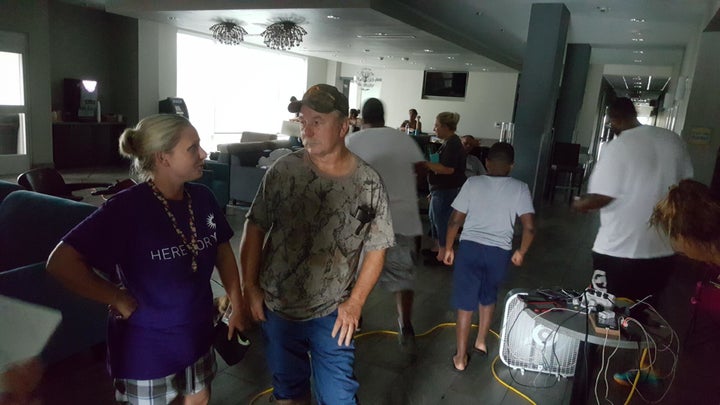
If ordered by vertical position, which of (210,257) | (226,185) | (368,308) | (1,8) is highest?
(1,8)

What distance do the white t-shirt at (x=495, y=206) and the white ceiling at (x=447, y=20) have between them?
406cm

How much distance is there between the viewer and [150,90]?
33.1 feet

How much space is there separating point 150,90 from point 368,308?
846 cm

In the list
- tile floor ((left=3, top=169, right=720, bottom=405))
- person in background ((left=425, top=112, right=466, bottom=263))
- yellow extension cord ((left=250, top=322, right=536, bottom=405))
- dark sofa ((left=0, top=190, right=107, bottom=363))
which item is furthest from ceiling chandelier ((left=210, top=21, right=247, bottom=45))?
yellow extension cord ((left=250, top=322, right=536, bottom=405))

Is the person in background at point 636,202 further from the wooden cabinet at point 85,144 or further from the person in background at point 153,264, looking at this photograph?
the wooden cabinet at point 85,144

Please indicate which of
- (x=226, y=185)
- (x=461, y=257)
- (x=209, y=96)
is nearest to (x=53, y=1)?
(x=209, y=96)

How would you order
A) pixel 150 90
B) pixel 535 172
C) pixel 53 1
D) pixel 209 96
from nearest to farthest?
pixel 535 172
pixel 53 1
pixel 150 90
pixel 209 96

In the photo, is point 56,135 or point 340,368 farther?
point 56,135

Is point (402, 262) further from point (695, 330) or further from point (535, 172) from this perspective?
point (535, 172)

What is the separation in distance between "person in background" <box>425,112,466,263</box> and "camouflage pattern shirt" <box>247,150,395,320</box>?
251 cm

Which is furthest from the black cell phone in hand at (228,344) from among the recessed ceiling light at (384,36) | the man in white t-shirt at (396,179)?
the recessed ceiling light at (384,36)

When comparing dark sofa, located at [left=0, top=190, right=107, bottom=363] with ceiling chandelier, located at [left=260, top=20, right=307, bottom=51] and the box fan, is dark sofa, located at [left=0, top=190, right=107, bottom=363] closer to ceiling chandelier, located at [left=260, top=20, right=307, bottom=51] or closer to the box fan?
the box fan

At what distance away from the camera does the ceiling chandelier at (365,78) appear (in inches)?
598

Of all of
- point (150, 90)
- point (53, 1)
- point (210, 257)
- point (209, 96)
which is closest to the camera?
point (210, 257)
